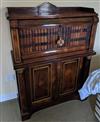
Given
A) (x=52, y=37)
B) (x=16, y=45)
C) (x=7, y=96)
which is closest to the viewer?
(x=16, y=45)

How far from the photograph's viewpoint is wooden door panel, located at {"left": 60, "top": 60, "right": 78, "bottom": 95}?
1871 millimetres

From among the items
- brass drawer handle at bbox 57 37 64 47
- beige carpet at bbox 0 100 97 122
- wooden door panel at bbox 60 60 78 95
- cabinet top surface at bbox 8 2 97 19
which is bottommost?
beige carpet at bbox 0 100 97 122

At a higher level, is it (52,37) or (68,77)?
(52,37)

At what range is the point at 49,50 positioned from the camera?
→ 1.66 m

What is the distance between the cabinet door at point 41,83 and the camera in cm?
173

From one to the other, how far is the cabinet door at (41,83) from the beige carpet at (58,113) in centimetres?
19

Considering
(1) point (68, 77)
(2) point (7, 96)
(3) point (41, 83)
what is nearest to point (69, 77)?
(1) point (68, 77)

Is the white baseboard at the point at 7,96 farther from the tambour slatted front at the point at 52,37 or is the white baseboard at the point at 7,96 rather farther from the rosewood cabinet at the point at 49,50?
the tambour slatted front at the point at 52,37

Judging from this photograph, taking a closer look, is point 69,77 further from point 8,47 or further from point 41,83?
point 8,47

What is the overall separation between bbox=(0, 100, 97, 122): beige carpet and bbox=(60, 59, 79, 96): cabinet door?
22 centimetres

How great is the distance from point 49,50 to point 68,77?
516 mm

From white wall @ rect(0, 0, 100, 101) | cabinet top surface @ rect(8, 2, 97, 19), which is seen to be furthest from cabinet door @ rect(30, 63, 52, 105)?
Result: cabinet top surface @ rect(8, 2, 97, 19)

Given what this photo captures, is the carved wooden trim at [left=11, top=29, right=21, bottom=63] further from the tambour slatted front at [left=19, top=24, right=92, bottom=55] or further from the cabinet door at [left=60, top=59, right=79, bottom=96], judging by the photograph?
the cabinet door at [left=60, top=59, right=79, bottom=96]

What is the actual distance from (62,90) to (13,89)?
75cm
